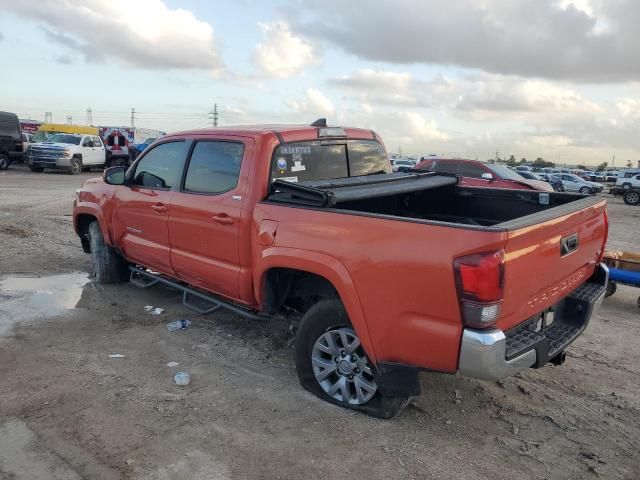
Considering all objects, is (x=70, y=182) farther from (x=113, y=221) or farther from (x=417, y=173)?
(x=417, y=173)

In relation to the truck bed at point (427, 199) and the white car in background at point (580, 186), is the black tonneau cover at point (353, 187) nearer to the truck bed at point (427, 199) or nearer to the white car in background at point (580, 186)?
the truck bed at point (427, 199)

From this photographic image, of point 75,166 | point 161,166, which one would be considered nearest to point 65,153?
point 75,166

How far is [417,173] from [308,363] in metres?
2.20

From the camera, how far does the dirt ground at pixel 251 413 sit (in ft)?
10.0

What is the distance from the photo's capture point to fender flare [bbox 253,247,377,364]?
3266 millimetres

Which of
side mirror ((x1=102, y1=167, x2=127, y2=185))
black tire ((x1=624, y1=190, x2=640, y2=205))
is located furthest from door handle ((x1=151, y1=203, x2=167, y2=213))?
black tire ((x1=624, y1=190, x2=640, y2=205))

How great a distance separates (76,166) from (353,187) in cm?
2490

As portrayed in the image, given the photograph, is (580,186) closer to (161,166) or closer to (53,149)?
(53,149)

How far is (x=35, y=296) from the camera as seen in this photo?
608 centimetres

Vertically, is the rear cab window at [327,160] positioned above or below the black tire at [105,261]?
above

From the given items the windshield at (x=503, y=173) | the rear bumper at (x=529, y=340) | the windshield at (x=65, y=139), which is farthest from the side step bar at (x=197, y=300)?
the windshield at (x=65, y=139)

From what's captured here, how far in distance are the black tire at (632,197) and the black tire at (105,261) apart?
2561 centimetres

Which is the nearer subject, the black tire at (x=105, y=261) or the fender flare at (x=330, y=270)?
the fender flare at (x=330, y=270)

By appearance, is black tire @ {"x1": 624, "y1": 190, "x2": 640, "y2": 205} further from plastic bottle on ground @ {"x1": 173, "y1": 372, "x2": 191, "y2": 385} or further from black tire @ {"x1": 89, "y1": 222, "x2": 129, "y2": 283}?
plastic bottle on ground @ {"x1": 173, "y1": 372, "x2": 191, "y2": 385}
